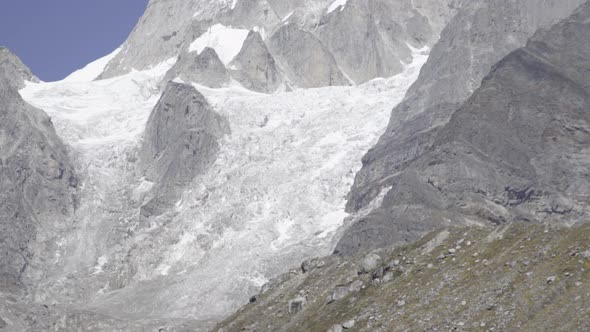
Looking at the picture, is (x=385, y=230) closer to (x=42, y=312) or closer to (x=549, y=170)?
(x=549, y=170)

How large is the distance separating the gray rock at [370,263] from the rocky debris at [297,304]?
575 centimetres

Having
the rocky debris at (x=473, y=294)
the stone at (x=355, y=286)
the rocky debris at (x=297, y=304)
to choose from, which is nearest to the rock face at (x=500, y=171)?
the rocky debris at (x=297, y=304)

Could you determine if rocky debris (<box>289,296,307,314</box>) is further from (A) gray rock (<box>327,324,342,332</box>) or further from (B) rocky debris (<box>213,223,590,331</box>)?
(A) gray rock (<box>327,324,342,332</box>)

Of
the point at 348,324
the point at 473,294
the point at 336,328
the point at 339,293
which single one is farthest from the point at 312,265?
the point at 473,294

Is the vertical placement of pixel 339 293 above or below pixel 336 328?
below

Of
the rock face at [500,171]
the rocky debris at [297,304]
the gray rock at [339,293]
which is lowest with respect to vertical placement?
the rock face at [500,171]

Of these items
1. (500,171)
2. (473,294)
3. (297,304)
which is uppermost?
(473,294)

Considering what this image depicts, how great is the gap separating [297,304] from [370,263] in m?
7.57

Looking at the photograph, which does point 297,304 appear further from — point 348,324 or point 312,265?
point 348,324

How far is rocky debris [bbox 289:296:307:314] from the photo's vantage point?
346 ft

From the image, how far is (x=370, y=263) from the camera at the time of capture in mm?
102000

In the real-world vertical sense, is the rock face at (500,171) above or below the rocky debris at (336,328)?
below

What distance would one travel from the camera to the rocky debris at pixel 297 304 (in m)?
106

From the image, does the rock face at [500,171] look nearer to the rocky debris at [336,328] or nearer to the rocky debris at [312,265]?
the rocky debris at [312,265]
